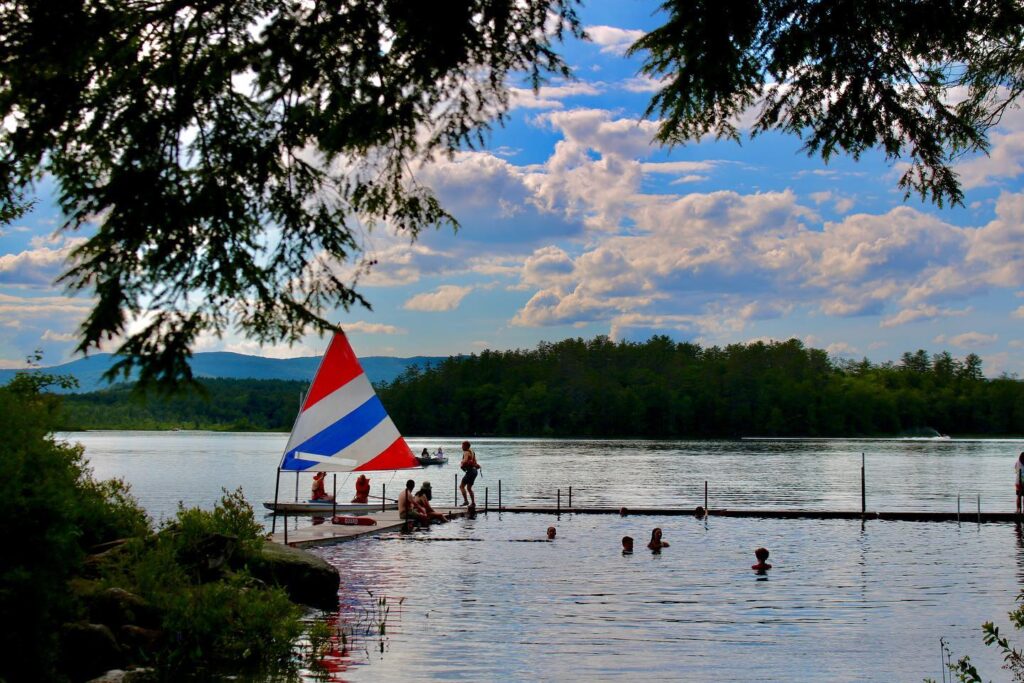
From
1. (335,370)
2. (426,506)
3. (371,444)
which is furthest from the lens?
(426,506)

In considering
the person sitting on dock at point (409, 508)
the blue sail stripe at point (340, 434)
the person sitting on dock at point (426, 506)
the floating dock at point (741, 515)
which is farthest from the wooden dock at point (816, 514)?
the blue sail stripe at point (340, 434)

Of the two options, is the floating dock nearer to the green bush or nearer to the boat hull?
the boat hull

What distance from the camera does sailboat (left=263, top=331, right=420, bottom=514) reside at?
2334 centimetres

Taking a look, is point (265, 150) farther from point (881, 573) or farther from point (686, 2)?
point (881, 573)

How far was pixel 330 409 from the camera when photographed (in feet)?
79.8

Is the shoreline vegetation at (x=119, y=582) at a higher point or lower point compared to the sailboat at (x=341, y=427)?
lower

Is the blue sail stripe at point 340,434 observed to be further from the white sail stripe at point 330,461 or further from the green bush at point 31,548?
the green bush at point 31,548

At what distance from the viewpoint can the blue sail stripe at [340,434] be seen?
22938 millimetres

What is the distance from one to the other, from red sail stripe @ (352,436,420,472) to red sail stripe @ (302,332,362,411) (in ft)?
6.83

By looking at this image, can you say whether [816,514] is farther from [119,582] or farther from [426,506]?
[119,582]

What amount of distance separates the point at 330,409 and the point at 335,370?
981mm

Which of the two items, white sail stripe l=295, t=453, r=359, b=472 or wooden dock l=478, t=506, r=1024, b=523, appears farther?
wooden dock l=478, t=506, r=1024, b=523

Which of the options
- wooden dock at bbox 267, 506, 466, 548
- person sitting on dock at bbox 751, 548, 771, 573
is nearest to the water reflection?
person sitting on dock at bbox 751, 548, 771, 573

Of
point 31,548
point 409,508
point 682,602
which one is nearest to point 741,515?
point 409,508
